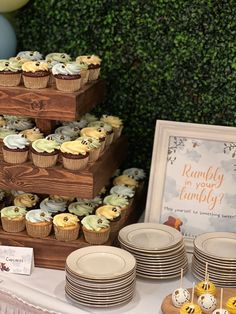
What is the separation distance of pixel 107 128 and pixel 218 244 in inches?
25.4

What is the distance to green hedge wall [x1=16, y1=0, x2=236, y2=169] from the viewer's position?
2.70m

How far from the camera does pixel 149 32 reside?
109 inches

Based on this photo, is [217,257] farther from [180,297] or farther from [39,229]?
[39,229]

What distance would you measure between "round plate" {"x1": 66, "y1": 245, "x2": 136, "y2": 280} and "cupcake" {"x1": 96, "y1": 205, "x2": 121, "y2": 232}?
6.6 inches

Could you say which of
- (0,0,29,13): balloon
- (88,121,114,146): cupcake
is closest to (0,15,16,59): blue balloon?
(0,0,29,13): balloon

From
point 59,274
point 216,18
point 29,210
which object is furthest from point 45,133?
point 216,18

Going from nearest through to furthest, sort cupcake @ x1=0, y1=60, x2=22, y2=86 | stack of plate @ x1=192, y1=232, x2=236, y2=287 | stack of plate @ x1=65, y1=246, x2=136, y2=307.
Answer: stack of plate @ x1=65, y1=246, x2=136, y2=307 → stack of plate @ x1=192, y1=232, x2=236, y2=287 → cupcake @ x1=0, y1=60, x2=22, y2=86

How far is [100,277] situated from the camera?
6.84 feet

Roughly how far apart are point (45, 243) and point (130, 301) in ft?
1.35

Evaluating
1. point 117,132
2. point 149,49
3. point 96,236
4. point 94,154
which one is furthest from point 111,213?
point 149,49

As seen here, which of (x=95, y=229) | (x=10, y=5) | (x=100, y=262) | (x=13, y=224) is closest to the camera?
(x=100, y=262)

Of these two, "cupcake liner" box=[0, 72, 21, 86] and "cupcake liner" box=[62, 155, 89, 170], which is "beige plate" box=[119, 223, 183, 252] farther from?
"cupcake liner" box=[0, 72, 21, 86]

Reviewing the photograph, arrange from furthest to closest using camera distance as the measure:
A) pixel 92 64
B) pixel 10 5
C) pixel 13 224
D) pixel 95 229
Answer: pixel 10 5 < pixel 92 64 < pixel 13 224 < pixel 95 229

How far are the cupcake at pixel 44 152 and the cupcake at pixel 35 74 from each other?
0.21 meters
